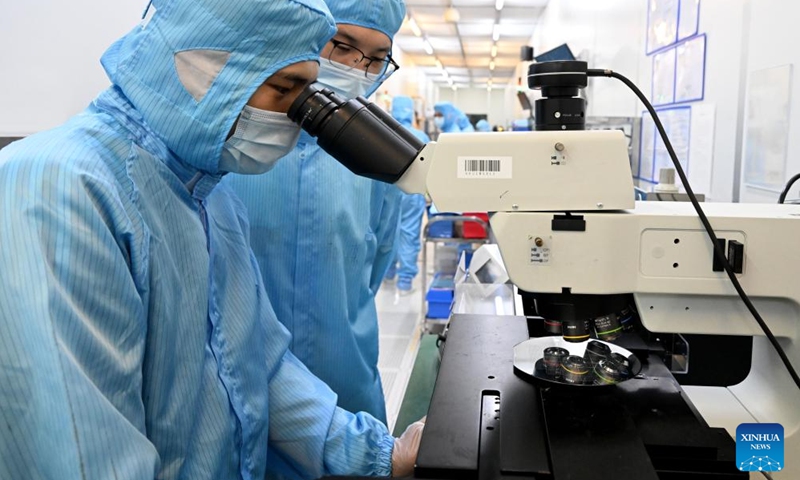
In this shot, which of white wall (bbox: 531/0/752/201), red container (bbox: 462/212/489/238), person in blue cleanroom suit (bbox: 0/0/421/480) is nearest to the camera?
person in blue cleanroom suit (bbox: 0/0/421/480)

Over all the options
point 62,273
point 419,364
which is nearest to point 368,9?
point 62,273

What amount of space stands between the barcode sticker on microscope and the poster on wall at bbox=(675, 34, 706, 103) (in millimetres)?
1424

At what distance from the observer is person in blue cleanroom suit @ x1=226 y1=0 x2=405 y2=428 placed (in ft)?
Result: 4.28

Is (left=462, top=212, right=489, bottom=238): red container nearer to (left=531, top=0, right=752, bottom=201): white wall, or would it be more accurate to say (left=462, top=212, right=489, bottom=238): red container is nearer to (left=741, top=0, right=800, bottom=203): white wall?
(left=531, top=0, right=752, bottom=201): white wall

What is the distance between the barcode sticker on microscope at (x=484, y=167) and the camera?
76 cm

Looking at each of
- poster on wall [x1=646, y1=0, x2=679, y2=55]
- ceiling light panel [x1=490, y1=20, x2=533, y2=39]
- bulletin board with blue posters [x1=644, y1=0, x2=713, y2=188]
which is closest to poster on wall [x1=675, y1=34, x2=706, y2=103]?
bulletin board with blue posters [x1=644, y1=0, x2=713, y2=188]

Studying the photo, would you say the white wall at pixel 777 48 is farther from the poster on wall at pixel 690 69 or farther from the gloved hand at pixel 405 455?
the gloved hand at pixel 405 455

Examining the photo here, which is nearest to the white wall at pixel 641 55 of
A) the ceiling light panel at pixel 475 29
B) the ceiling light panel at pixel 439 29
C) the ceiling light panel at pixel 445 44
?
the ceiling light panel at pixel 475 29

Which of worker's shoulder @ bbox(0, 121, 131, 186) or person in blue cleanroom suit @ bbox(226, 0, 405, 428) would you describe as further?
person in blue cleanroom suit @ bbox(226, 0, 405, 428)

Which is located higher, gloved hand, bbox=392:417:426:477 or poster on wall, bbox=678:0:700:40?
poster on wall, bbox=678:0:700:40

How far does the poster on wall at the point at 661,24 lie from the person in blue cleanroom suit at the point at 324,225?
129 centimetres

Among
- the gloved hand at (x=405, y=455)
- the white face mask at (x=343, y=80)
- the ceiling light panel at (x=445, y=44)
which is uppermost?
the ceiling light panel at (x=445, y=44)

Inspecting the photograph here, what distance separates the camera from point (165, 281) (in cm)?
70

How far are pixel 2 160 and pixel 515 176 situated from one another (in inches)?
21.5
